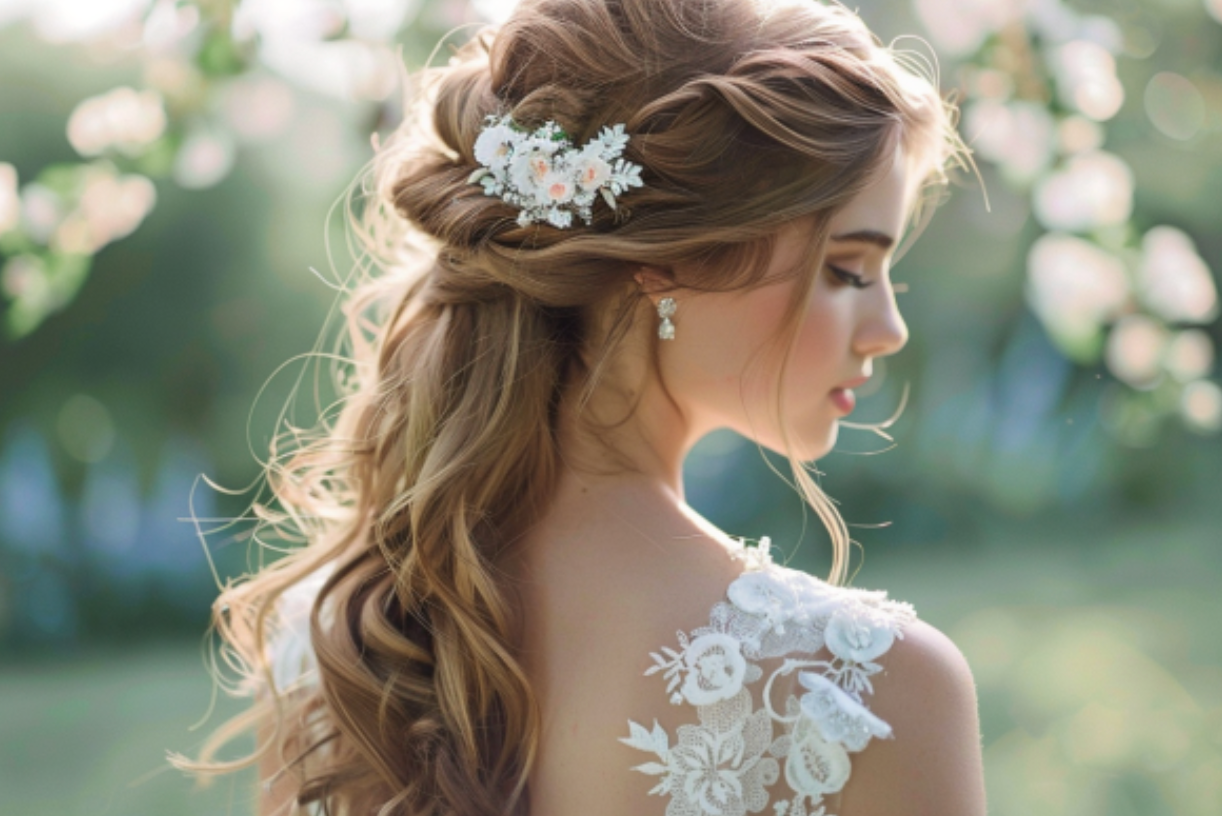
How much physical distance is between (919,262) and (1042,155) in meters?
1.85

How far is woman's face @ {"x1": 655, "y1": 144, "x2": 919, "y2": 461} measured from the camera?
4.92 ft

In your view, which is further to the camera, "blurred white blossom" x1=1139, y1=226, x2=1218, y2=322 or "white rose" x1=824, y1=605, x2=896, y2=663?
"blurred white blossom" x1=1139, y1=226, x2=1218, y2=322

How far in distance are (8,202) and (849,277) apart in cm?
141

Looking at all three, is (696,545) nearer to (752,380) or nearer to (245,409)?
(752,380)

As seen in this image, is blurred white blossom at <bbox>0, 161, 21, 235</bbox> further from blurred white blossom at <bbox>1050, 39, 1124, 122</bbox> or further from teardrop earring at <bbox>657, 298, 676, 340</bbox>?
blurred white blossom at <bbox>1050, 39, 1124, 122</bbox>

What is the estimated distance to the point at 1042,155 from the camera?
2275 millimetres

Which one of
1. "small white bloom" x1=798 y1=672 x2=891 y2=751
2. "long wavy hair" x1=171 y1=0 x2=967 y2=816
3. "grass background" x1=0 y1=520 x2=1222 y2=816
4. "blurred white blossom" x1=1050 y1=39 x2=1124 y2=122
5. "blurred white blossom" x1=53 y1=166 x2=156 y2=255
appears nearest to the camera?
"small white bloom" x1=798 y1=672 x2=891 y2=751

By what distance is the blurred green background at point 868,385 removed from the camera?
7.26ft

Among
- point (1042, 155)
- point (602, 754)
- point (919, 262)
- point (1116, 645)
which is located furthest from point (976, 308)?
point (602, 754)

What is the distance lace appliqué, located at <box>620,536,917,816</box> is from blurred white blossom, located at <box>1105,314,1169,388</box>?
1200mm

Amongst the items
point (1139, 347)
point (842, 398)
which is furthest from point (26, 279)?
point (1139, 347)

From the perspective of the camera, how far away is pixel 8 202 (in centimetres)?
199

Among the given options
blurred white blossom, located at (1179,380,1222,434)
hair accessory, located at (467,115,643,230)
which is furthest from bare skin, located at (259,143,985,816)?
blurred white blossom, located at (1179,380,1222,434)

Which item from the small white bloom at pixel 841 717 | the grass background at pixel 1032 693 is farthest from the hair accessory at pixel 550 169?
the grass background at pixel 1032 693
